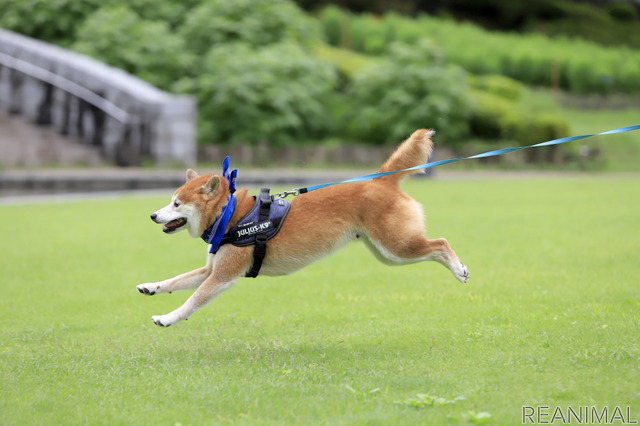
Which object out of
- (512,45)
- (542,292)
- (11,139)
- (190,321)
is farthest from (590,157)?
(190,321)

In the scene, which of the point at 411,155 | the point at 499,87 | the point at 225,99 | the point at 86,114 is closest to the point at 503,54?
the point at 499,87

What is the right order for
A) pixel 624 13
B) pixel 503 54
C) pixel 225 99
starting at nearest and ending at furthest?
pixel 225 99 < pixel 503 54 < pixel 624 13

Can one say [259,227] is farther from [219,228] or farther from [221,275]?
[221,275]

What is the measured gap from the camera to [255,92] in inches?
938

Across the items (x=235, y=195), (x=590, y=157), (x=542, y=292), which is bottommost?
(x=590, y=157)

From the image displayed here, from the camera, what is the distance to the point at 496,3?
43.8m

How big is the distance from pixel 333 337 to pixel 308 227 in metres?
0.94

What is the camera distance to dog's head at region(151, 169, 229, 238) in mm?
5738

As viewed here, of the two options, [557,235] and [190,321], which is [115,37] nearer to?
[557,235]

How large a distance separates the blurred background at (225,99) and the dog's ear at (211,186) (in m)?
13.1

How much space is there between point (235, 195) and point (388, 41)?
32.2 metres

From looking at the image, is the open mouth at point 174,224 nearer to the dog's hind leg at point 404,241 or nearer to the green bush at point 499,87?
the dog's hind leg at point 404,241

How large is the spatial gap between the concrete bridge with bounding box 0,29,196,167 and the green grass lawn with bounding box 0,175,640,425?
30.7ft

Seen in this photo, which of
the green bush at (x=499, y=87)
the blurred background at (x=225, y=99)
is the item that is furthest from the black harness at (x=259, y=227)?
the green bush at (x=499, y=87)
